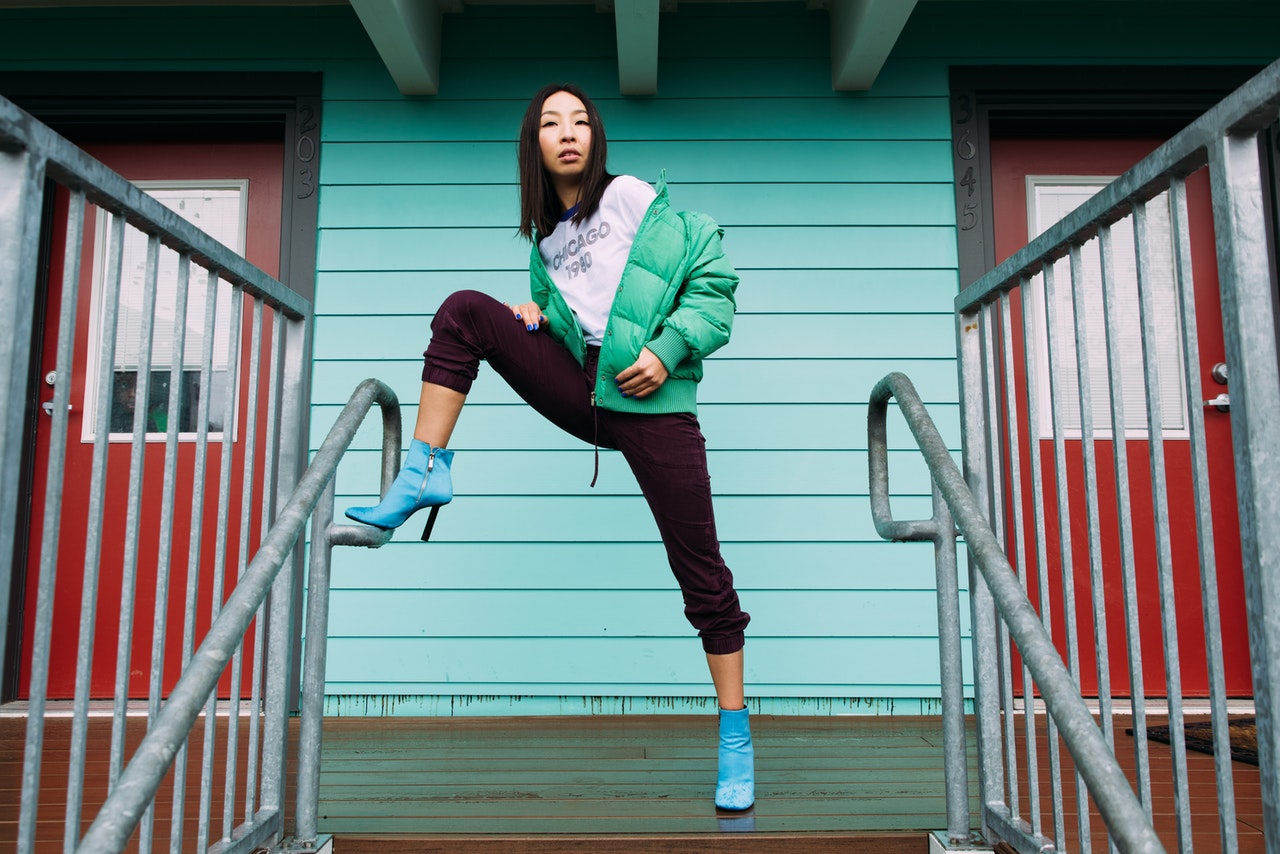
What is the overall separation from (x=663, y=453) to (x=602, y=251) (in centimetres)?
42

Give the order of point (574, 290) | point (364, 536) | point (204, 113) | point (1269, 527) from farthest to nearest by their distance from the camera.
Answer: point (204, 113)
point (574, 290)
point (364, 536)
point (1269, 527)

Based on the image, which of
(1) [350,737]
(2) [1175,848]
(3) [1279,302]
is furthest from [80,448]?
(3) [1279,302]

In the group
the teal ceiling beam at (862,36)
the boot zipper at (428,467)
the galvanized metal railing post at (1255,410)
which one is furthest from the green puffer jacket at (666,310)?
the teal ceiling beam at (862,36)

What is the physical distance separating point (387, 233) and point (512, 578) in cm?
113

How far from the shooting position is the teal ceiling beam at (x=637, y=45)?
2.41m

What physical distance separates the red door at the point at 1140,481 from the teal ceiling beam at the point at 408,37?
5.96 feet

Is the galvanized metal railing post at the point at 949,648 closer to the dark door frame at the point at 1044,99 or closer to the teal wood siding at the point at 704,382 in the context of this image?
the teal wood siding at the point at 704,382

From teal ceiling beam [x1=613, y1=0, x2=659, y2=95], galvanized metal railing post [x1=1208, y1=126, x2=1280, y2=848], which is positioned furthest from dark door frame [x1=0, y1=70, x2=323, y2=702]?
galvanized metal railing post [x1=1208, y1=126, x2=1280, y2=848]

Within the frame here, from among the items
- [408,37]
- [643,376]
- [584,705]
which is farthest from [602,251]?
[584,705]

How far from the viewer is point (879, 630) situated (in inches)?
104

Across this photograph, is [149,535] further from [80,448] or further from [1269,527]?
[1269,527]

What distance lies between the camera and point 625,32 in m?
2.49

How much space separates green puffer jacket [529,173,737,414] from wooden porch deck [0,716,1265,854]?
0.77 metres

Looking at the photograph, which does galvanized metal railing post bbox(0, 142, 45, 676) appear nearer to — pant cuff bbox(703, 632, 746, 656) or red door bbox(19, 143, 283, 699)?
pant cuff bbox(703, 632, 746, 656)
